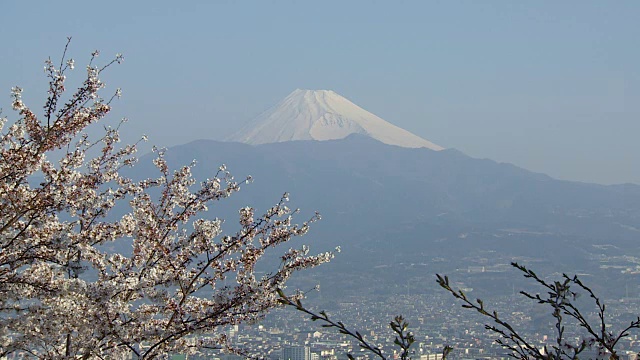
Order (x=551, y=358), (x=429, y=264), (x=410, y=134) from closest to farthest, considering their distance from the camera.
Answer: (x=551, y=358), (x=429, y=264), (x=410, y=134)

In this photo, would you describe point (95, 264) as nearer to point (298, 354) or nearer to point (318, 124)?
point (298, 354)

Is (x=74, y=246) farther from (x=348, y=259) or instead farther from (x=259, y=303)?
(x=348, y=259)

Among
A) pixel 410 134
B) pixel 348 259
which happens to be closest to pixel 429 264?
pixel 348 259

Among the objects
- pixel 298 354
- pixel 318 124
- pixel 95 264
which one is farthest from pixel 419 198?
pixel 95 264

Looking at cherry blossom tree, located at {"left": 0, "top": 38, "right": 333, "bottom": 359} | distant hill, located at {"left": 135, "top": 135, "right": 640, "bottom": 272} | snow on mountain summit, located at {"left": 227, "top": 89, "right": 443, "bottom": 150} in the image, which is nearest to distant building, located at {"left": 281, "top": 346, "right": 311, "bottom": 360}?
cherry blossom tree, located at {"left": 0, "top": 38, "right": 333, "bottom": 359}

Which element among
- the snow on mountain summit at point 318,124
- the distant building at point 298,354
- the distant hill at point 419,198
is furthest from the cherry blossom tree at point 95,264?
the snow on mountain summit at point 318,124

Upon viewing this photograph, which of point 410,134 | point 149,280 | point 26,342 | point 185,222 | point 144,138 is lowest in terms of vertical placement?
point 26,342
